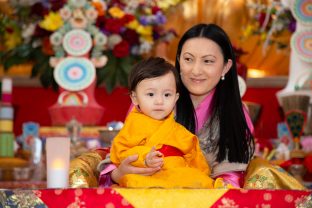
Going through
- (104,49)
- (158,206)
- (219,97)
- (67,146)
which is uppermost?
(104,49)

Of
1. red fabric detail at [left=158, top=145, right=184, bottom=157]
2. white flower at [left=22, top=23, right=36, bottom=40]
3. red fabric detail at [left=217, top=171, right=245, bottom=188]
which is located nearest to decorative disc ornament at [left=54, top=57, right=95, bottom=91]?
white flower at [left=22, top=23, right=36, bottom=40]

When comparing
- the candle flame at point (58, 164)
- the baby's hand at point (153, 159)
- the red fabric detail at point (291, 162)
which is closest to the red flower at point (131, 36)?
the red fabric detail at point (291, 162)

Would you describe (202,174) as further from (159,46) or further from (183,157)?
(159,46)

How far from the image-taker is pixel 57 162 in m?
1.87

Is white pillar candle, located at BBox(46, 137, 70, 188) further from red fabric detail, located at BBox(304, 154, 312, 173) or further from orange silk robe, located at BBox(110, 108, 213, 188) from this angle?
red fabric detail, located at BBox(304, 154, 312, 173)

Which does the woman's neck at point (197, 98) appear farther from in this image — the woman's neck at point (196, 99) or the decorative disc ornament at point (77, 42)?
the decorative disc ornament at point (77, 42)

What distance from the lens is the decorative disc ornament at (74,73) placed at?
408 cm

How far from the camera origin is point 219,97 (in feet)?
7.80

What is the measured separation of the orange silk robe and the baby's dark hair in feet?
0.27

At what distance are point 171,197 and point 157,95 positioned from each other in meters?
0.42

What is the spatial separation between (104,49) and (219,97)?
195 centimetres

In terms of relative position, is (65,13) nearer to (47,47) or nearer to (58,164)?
(47,47)

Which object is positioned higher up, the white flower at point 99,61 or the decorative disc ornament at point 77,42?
the decorative disc ornament at point 77,42

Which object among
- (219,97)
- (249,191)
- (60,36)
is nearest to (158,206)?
(249,191)
